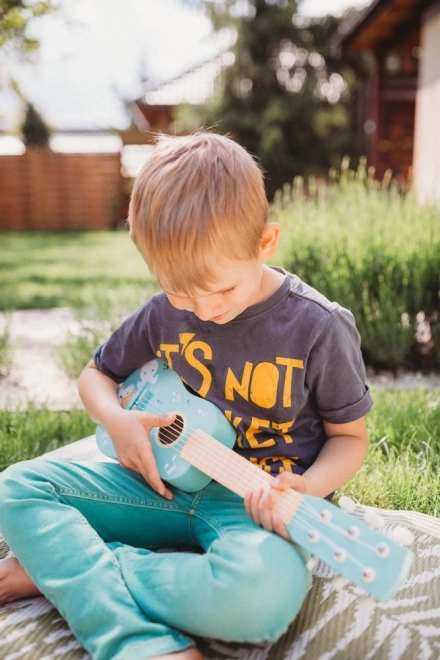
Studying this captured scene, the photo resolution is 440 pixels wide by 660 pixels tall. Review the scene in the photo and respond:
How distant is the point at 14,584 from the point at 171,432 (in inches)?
18.6

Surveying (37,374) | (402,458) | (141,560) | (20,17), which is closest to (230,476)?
(141,560)

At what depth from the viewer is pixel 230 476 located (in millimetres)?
1387

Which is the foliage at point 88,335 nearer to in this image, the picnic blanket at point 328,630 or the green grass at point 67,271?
the green grass at point 67,271

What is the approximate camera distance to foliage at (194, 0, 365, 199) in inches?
532

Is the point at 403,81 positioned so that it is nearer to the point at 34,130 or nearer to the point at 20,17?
the point at 20,17

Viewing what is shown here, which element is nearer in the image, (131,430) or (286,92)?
(131,430)

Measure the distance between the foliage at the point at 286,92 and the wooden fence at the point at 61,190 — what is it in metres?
2.35

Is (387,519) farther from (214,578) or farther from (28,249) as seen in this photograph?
(28,249)

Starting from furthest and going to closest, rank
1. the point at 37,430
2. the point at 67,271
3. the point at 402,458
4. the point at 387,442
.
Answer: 1. the point at 67,271
2. the point at 37,430
3. the point at 387,442
4. the point at 402,458

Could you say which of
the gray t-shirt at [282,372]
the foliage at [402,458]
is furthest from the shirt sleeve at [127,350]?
the foliage at [402,458]

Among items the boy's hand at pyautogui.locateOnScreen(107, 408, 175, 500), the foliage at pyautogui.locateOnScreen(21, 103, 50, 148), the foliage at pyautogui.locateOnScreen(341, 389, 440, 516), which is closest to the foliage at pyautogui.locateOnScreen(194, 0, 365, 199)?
the foliage at pyautogui.locateOnScreen(21, 103, 50, 148)

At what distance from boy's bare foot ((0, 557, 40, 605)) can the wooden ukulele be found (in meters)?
0.36

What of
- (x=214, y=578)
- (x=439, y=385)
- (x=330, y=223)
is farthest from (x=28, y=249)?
(x=214, y=578)

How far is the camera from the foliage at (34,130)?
17.0m
